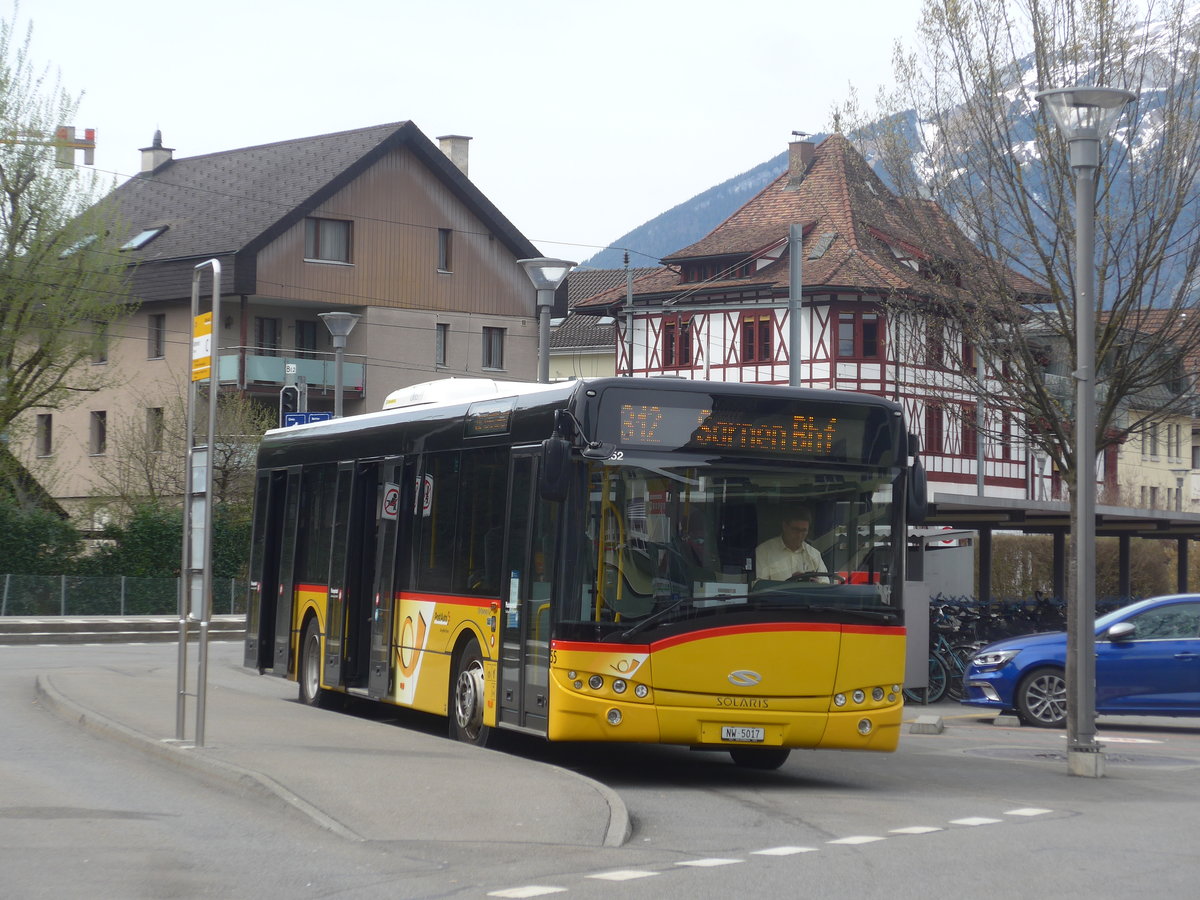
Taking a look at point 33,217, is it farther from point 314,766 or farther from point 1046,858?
point 1046,858

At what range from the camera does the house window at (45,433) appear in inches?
2343

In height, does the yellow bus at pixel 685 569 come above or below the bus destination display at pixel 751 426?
below

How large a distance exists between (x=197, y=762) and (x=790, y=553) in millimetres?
4355

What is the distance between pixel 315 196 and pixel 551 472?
44775mm

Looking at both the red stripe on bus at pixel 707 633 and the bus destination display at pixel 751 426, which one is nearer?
the red stripe on bus at pixel 707 633

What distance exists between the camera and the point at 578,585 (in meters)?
12.7

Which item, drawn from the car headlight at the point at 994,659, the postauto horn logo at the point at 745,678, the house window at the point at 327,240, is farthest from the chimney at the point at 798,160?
the postauto horn logo at the point at 745,678

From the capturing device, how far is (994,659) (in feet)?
67.7

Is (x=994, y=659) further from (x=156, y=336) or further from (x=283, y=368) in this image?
(x=156, y=336)

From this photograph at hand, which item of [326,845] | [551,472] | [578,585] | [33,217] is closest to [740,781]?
[578,585]

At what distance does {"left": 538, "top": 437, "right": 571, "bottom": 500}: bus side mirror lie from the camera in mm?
12320

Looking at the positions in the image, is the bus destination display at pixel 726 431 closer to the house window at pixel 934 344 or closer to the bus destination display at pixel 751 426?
the bus destination display at pixel 751 426

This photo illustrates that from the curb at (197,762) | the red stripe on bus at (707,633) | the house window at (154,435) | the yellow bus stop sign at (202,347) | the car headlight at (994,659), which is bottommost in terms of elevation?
the curb at (197,762)

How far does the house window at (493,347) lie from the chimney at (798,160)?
13.1m
